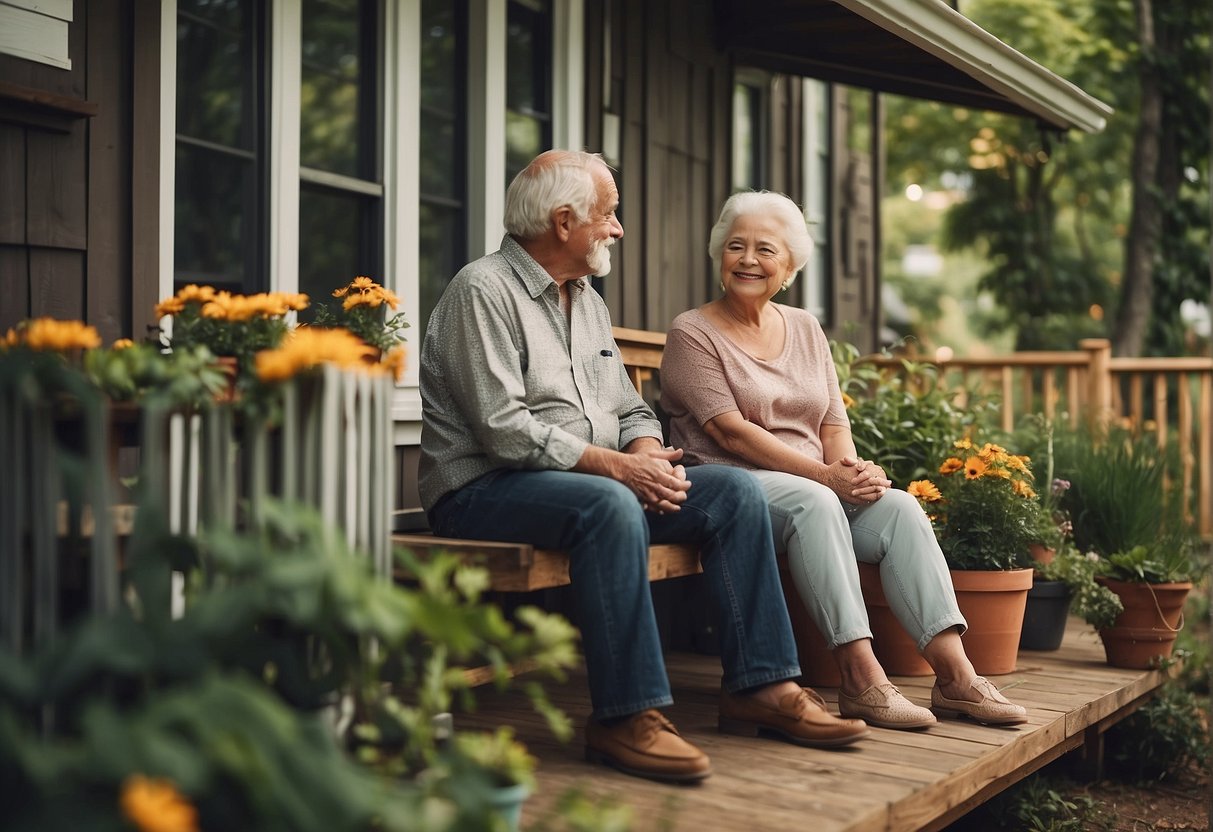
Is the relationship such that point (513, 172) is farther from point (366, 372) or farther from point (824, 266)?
point (824, 266)

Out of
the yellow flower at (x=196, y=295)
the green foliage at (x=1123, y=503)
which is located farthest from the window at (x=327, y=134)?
the green foliage at (x=1123, y=503)

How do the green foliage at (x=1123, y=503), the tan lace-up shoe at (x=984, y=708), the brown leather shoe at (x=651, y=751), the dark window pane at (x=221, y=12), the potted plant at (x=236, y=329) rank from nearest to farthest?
the potted plant at (x=236, y=329) → the brown leather shoe at (x=651, y=751) → the tan lace-up shoe at (x=984, y=708) → the dark window pane at (x=221, y=12) → the green foliage at (x=1123, y=503)

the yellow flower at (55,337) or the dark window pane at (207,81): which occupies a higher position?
the dark window pane at (207,81)

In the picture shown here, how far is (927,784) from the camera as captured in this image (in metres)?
2.25

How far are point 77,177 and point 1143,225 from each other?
27.3ft

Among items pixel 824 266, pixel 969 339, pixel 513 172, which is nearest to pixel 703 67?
pixel 513 172

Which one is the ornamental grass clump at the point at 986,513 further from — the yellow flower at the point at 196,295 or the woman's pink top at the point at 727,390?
the yellow flower at the point at 196,295

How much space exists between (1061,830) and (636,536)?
4.95ft

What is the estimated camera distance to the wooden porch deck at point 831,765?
2.08 metres

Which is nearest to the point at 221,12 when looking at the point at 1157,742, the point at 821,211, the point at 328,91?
the point at 328,91

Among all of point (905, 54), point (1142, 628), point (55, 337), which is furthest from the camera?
point (905, 54)

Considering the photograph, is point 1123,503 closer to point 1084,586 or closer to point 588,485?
point 1084,586

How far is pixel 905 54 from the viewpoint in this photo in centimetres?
450

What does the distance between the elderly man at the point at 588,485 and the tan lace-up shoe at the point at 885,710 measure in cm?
18
